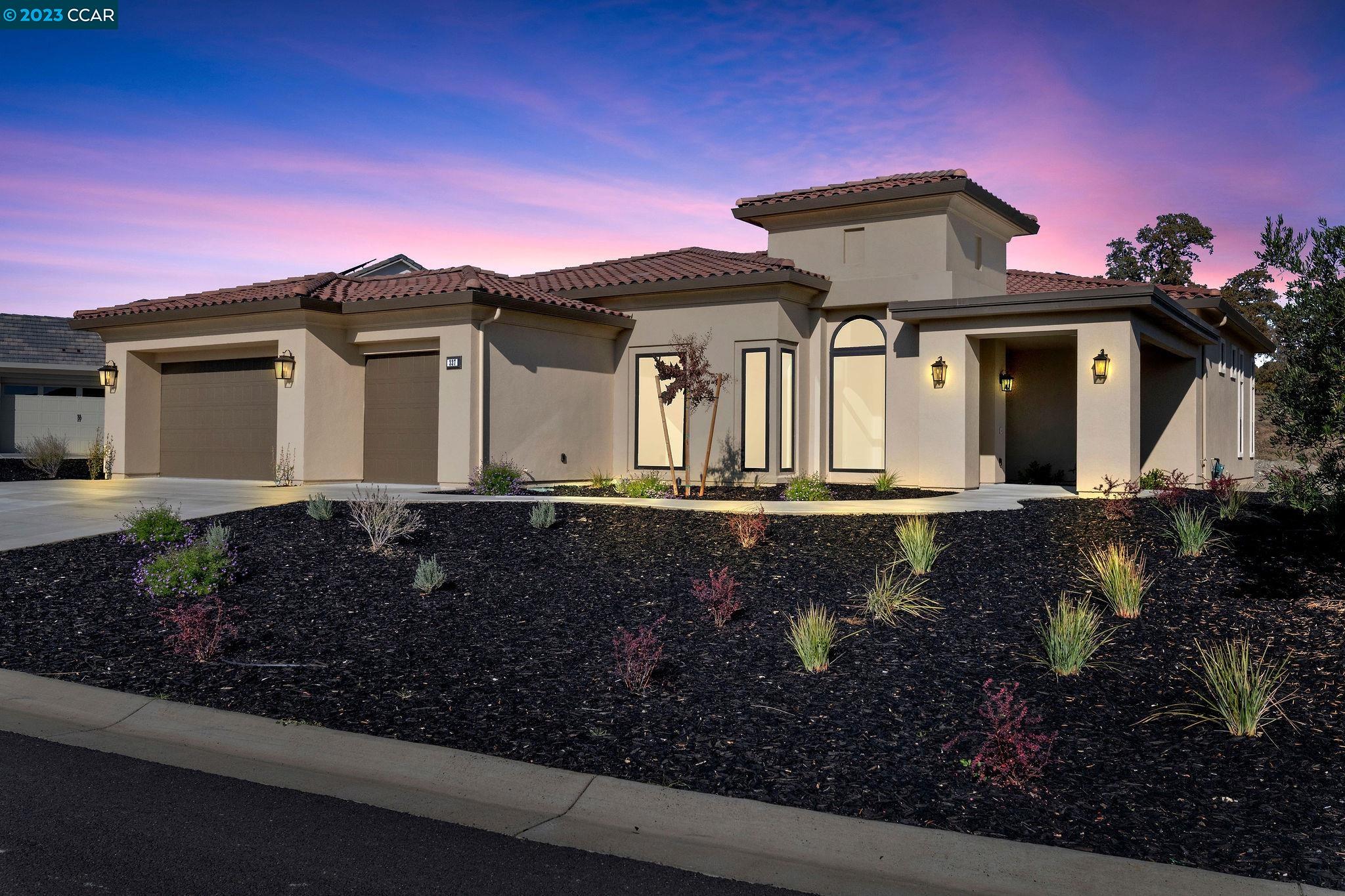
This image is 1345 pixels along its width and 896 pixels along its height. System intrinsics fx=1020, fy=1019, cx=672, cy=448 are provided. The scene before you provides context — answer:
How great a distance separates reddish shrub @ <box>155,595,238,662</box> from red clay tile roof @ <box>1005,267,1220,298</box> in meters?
16.3

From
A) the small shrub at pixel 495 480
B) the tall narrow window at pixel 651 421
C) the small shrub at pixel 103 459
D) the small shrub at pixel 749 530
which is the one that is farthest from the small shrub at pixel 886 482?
the small shrub at pixel 103 459

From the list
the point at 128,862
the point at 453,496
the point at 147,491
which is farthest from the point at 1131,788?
the point at 147,491

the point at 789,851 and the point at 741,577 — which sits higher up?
the point at 741,577

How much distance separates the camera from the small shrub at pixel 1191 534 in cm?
941

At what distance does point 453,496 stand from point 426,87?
21.8ft

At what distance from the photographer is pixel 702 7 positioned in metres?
14.8

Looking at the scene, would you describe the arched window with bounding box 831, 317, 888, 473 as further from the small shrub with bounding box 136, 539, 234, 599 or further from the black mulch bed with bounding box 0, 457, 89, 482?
the black mulch bed with bounding box 0, 457, 89, 482

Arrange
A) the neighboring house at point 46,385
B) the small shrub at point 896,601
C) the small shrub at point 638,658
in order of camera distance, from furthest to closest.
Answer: the neighboring house at point 46,385 < the small shrub at point 896,601 < the small shrub at point 638,658

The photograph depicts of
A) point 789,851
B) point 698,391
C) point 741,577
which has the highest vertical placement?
point 698,391

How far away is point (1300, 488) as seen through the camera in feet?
25.3

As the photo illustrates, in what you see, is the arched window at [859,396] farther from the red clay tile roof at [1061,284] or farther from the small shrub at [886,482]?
the red clay tile roof at [1061,284]

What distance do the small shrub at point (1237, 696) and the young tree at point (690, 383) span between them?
1056 centimetres

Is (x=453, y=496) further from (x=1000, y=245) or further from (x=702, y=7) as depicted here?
(x=1000, y=245)

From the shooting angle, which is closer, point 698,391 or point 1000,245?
point 698,391
